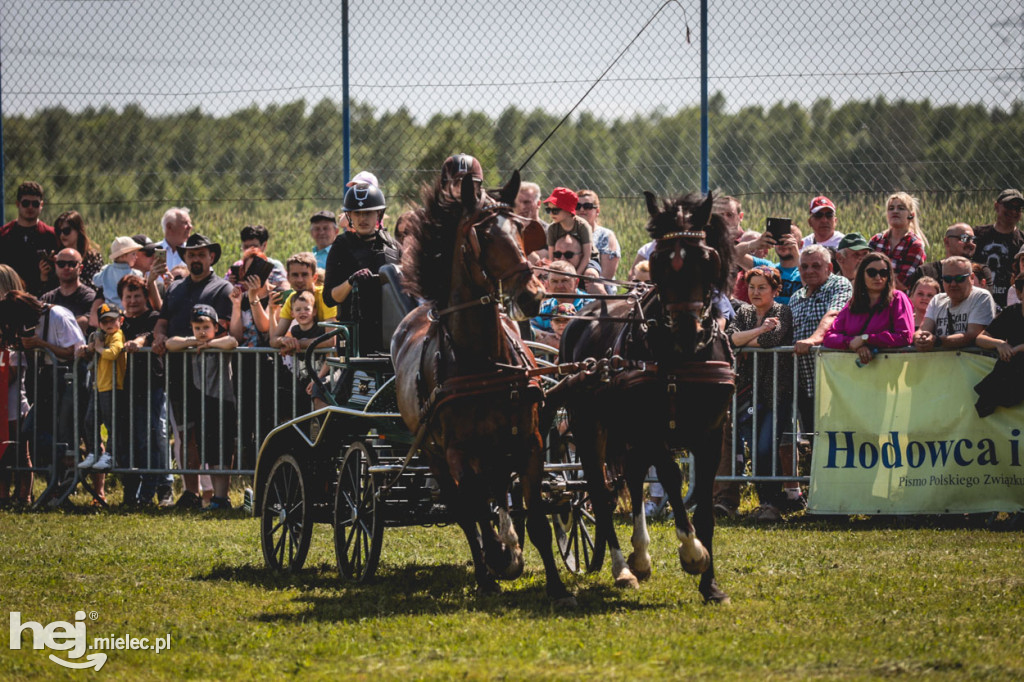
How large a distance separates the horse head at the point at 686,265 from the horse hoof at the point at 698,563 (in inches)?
43.6

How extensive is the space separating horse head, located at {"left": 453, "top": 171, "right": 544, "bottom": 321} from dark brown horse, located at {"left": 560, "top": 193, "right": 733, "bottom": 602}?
79 cm

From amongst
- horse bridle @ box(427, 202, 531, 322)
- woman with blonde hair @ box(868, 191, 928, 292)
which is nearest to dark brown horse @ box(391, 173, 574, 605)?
horse bridle @ box(427, 202, 531, 322)

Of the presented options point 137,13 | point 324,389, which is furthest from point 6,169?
point 324,389

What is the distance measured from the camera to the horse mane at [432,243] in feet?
23.4

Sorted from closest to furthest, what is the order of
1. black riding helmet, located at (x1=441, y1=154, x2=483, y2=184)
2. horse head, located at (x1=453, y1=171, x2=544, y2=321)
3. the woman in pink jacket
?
horse head, located at (x1=453, y1=171, x2=544, y2=321)
black riding helmet, located at (x1=441, y1=154, x2=483, y2=184)
the woman in pink jacket

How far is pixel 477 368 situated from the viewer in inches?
275

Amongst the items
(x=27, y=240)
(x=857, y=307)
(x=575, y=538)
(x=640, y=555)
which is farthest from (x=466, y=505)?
(x=27, y=240)

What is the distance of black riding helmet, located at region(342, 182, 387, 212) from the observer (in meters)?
8.97

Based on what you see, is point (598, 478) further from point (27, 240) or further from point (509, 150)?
point (27, 240)

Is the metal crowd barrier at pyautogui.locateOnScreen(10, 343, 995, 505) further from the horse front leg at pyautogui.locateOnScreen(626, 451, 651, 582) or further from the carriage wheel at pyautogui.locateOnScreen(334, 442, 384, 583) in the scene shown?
the horse front leg at pyautogui.locateOnScreen(626, 451, 651, 582)

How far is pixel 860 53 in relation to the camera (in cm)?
1231

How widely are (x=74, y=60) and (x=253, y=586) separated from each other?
8626 mm

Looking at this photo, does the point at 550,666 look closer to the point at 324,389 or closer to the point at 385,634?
the point at 385,634

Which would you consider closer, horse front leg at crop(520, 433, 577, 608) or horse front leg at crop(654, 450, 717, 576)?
horse front leg at crop(654, 450, 717, 576)
